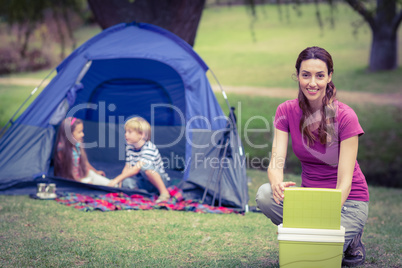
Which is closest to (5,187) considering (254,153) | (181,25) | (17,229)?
(17,229)

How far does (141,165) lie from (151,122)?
1.21 m

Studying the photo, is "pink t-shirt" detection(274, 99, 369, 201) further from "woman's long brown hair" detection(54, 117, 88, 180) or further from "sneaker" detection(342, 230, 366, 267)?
"woman's long brown hair" detection(54, 117, 88, 180)

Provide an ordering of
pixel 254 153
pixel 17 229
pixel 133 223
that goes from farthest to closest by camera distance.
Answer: pixel 254 153
pixel 133 223
pixel 17 229

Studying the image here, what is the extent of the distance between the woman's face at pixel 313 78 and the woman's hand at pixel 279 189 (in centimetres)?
45

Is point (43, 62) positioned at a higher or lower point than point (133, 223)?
higher

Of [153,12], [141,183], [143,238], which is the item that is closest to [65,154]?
[141,183]

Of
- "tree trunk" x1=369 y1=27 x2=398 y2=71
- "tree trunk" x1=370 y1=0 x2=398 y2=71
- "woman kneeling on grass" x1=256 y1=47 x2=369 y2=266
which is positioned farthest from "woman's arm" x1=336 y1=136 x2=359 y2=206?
"tree trunk" x1=369 y1=27 x2=398 y2=71

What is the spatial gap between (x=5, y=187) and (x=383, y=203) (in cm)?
361

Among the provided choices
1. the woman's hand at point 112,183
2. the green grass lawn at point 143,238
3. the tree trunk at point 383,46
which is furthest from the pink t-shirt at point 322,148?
the tree trunk at point 383,46

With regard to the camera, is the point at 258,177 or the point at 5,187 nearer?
the point at 5,187

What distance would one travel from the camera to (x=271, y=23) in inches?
947

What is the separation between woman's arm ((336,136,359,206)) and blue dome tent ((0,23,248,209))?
1861 millimetres

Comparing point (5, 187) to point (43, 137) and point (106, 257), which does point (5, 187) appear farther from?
point (106, 257)

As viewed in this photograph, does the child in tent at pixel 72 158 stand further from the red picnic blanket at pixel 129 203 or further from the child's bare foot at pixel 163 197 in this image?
the child's bare foot at pixel 163 197
